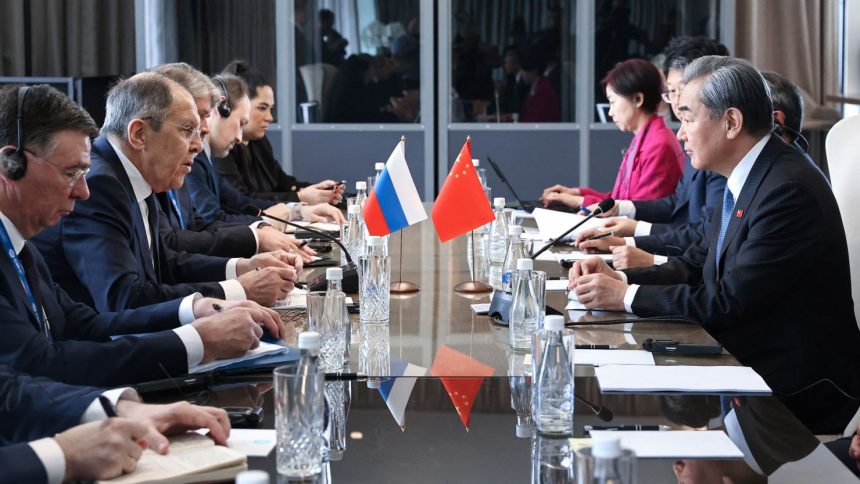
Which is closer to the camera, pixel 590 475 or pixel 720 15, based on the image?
pixel 590 475

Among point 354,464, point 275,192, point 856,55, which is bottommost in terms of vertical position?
point 354,464

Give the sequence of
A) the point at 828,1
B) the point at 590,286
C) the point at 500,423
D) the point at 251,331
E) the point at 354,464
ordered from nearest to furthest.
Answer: the point at 354,464, the point at 500,423, the point at 251,331, the point at 590,286, the point at 828,1

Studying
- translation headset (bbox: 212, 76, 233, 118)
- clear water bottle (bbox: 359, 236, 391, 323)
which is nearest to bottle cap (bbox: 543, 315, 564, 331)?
→ clear water bottle (bbox: 359, 236, 391, 323)

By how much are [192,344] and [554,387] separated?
0.77m

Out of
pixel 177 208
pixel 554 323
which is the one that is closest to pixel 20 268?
pixel 554 323

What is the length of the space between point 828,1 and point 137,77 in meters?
5.91

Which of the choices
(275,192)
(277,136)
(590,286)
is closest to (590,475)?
(590,286)

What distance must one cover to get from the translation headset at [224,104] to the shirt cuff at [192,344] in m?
2.77

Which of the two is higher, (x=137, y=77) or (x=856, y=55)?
(x=856, y=55)

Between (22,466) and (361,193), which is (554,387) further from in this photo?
(361,193)

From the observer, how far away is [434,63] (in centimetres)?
787

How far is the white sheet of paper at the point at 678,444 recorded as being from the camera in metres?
1.60

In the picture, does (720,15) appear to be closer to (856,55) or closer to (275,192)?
(856,55)

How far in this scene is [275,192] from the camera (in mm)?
5938
